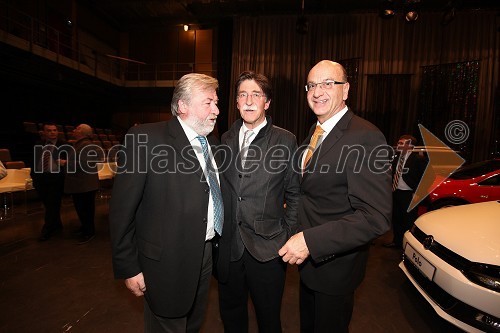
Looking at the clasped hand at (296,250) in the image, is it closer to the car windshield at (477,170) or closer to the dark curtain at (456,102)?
the car windshield at (477,170)

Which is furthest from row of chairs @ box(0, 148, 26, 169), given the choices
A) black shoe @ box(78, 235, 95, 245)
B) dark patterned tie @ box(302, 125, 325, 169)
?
dark patterned tie @ box(302, 125, 325, 169)

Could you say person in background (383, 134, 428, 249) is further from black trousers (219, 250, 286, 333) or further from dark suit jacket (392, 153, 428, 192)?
black trousers (219, 250, 286, 333)

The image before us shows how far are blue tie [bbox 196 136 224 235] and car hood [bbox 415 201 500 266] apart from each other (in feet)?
5.90

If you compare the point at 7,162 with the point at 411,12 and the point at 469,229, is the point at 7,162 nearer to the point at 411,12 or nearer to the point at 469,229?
the point at 469,229

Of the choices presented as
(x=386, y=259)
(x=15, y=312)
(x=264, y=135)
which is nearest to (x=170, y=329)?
(x=264, y=135)

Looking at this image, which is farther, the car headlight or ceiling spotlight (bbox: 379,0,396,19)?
ceiling spotlight (bbox: 379,0,396,19)

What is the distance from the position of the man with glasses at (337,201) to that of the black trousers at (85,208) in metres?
3.69

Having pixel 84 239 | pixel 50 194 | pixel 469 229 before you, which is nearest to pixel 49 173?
pixel 50 194

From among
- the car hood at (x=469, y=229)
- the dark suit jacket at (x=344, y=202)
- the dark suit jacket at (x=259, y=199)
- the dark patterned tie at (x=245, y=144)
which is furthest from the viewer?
the car hood at (x=469, y=229)

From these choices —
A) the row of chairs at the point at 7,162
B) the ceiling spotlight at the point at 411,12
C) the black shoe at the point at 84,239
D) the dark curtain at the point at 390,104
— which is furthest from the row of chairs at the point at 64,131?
the dark curtain at the point at 390,104

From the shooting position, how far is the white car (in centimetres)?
190

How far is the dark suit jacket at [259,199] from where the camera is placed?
1.62 metres

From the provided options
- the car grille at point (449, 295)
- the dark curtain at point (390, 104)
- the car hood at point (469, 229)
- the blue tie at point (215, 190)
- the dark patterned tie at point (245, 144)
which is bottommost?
the car grille at point (449, 295)

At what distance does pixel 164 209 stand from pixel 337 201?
79cm
